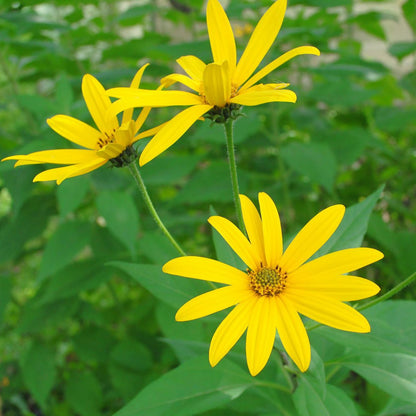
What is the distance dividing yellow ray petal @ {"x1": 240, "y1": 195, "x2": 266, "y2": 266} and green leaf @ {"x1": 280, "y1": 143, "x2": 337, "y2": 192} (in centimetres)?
80

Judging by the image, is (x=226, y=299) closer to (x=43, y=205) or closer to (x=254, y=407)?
(x=254, y=407)

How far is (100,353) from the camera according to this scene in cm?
186

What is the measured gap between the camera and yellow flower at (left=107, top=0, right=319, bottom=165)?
2.20ft

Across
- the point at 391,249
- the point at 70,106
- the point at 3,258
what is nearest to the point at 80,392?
the point at 3,258

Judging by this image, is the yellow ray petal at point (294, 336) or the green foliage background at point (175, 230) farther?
the green foliage background at point (175, 230)

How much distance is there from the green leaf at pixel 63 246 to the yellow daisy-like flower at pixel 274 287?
0.82m

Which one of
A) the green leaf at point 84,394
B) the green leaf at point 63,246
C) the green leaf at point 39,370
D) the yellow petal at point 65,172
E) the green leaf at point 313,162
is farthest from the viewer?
the green leaf at point 84,394

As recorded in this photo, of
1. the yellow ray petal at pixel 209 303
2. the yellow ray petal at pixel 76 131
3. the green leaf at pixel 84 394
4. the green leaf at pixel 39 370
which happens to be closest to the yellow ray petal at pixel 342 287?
the yellow ray petal at pixel 209 303

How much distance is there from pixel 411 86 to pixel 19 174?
5.79 feet

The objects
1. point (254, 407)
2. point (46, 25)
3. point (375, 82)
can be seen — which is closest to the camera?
point (254, 407)

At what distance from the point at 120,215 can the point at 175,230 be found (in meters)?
0.67

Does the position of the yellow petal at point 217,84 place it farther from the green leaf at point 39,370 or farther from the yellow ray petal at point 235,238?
the green leaf at point 39,370

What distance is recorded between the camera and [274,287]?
2.48 ft

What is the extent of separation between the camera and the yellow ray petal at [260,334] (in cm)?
65
